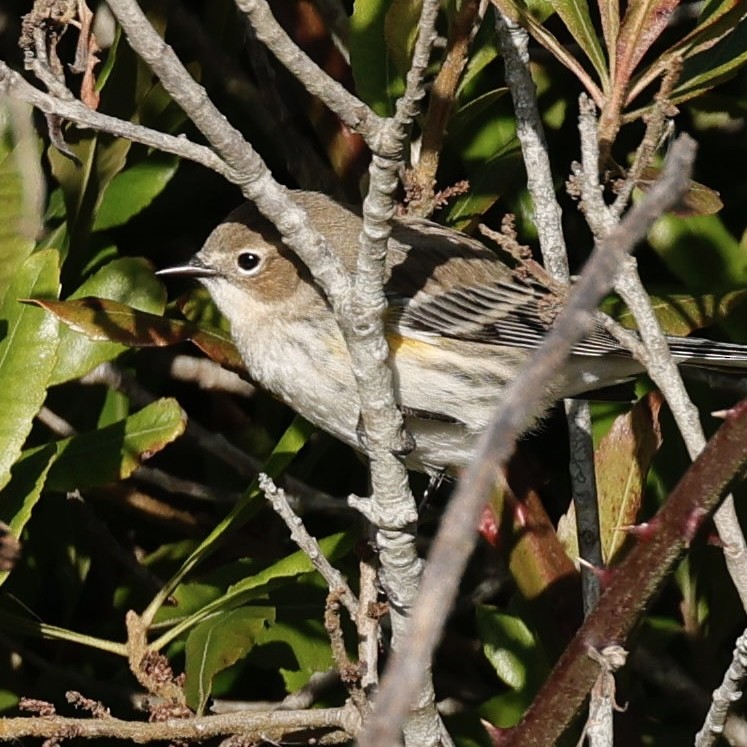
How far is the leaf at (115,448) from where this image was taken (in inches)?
143

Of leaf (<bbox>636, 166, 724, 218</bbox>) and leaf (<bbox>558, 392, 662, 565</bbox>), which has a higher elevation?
leaf (<bbox>636, 166, 724, 218</bbox>)

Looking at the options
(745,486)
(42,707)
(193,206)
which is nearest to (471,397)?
(745,486)

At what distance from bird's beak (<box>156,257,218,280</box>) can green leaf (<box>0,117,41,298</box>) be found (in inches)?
27.9

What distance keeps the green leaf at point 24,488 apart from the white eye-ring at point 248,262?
1.16 metres

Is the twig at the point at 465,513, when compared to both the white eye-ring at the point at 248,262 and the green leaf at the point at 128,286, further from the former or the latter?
the white eye-ring at the point at 248,262

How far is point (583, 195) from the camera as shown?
2947 millimetres

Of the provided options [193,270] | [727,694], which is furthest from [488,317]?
[727,694]

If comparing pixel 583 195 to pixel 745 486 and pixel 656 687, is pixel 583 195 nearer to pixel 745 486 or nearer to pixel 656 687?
pixel 745 486

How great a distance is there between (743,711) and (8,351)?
2.45m

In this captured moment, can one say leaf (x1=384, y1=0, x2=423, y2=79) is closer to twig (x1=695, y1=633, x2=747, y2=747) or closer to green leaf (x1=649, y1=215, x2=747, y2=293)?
green leaf (x1=649, y1=215, x2=747, y2=293)

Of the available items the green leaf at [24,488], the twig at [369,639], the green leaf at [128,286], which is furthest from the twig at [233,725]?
the green leaf at [128,286]

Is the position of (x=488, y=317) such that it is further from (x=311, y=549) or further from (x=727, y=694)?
(x=727, y=694)

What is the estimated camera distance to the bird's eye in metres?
4.54

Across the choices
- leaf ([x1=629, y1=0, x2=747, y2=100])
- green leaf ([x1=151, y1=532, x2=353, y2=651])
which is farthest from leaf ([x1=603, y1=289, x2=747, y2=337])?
green leaf ([x1=151, y1=532, x2=353, y2=651])
